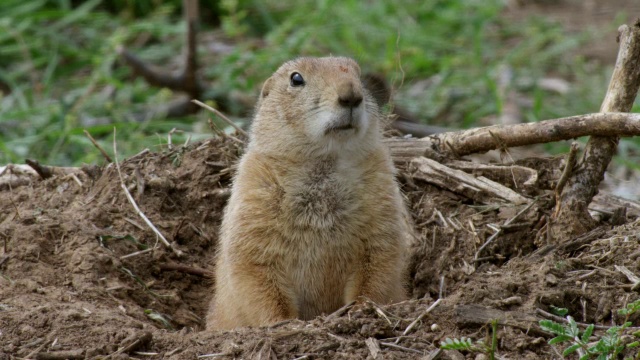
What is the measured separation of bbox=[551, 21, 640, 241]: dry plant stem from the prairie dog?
38.2 inches

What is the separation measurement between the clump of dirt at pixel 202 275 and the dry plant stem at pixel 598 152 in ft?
0.80

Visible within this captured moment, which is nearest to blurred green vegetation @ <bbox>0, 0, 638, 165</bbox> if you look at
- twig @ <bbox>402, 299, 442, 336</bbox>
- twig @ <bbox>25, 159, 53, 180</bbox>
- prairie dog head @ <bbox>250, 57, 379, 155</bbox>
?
twig @ <bbox>25, 159, 53, 180</bbox>

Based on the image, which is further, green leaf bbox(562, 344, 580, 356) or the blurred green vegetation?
the blurred green vegetation

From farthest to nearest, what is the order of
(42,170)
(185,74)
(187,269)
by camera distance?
1. (185,74)
2. (42,170)
3. (187,269)

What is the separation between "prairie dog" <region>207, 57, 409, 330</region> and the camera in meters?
4.84

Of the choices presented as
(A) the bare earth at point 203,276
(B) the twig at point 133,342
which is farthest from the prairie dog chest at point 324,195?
(B) the twig at point 133,342

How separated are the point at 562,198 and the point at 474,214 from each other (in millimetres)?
689

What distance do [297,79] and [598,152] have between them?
179cm

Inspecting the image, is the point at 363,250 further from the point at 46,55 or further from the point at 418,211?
the point at 46,55

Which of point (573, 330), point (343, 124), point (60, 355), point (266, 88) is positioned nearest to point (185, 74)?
point (266, 88)

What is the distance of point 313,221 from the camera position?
489 cm

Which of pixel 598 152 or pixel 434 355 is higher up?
pixel 598 152

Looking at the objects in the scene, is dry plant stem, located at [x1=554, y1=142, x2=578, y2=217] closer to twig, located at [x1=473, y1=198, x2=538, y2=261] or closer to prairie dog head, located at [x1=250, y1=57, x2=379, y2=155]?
twig, located at [x1=473, y1=198, x2=538, y2=261]

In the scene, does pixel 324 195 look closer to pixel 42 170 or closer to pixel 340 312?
pixel 340 312
